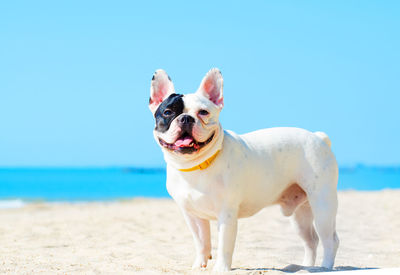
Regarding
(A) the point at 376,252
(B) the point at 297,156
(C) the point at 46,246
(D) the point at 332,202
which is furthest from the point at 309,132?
(C) the point at 46,246

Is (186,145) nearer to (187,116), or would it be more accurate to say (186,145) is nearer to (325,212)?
(187,116)

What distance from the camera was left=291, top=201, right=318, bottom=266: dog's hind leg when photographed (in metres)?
4.81

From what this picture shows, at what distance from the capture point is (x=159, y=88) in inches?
156

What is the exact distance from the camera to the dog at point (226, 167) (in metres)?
3.70

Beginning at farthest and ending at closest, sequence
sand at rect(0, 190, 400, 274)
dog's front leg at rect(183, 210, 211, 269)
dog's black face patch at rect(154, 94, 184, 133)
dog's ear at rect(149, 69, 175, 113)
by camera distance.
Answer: sand at rect(0, 190, 400, 274)
dog's front leg at rect(183, 210, 211, 269)
dog's ear at rect(149, 69, 175, 113)
dog's black face patch at rect(154, 94, 184, 133)

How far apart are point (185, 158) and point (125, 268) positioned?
1.45m

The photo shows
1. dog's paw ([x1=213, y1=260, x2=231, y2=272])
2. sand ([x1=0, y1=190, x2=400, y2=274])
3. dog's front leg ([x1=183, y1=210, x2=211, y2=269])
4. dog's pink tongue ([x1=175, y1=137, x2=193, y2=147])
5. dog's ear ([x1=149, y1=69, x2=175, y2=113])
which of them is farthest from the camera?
sand ([x1=0, y1=190, x2=400, y2=274])

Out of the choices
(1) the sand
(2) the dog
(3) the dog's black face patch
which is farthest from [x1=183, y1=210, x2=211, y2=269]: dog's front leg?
(3) the dog's black face patch

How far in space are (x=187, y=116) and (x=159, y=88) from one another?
507 millimetres

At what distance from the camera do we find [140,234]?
7.60 metres

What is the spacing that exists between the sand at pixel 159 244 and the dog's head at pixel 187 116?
1.05 meters

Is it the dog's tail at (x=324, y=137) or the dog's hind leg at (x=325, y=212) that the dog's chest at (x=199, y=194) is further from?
the dog's tail at (x=324, y=137)

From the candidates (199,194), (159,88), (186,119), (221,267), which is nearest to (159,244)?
(221,267)

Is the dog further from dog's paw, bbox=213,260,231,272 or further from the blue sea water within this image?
the blue sea water
